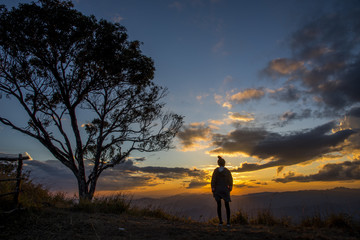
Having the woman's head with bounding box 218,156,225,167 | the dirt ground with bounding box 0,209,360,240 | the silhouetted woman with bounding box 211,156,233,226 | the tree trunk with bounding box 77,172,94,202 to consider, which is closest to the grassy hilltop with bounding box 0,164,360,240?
the dirt ground with bounding box 0,209,360,240

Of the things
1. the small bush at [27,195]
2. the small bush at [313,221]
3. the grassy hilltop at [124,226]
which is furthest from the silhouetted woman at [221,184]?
the small bush at [27,195]

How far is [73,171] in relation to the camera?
48.9ft

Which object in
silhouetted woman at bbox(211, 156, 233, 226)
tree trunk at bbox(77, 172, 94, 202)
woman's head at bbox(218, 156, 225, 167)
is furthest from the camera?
tree trunk at bbox(77, 172, 94, 202)

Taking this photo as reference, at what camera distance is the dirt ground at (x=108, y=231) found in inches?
253

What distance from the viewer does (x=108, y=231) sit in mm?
7090

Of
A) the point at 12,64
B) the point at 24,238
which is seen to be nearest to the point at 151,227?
the point at 24,238

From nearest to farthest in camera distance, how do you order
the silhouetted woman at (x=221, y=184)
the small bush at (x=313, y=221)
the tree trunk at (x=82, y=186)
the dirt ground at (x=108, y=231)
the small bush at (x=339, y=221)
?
the dirt ground at (x=108, y=231) < the small bush at (x=339, y=221) < the small bush at (x=313, y=221) < the silhouetted woman at (x=221, y=184) < the tree trunk at (x=82, y=186)

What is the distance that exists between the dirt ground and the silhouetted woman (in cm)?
190

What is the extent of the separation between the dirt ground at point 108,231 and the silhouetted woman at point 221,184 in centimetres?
190

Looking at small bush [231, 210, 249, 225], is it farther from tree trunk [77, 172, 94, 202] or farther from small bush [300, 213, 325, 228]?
tree trunk [77, 172, 94, 202]

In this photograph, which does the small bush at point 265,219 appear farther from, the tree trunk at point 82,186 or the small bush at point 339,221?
the tree trunk at point 82,186

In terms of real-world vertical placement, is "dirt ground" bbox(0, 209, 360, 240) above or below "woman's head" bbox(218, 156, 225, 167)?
below

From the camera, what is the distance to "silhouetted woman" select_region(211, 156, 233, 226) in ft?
30.2

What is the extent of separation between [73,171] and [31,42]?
835 cm
